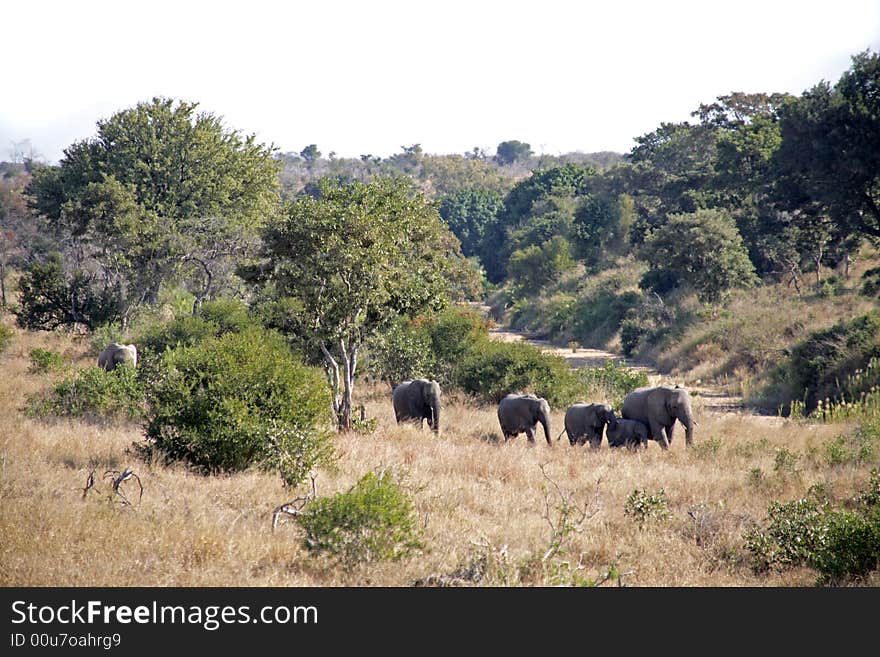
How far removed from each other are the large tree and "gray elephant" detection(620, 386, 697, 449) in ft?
52.2

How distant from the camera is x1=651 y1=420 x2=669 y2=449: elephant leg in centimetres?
1455

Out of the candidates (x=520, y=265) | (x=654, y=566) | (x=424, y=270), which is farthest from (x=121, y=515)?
(x=520, y=265)

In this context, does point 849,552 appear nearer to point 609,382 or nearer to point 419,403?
point 419,403

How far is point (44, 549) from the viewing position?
6.46m

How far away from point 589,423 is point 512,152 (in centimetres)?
12709

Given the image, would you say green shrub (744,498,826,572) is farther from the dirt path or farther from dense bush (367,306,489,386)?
dense bush (367,306,489,386)

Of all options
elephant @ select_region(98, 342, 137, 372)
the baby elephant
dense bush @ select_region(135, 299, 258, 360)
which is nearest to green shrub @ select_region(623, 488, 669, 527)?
the baby elephant

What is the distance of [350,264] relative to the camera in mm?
13203

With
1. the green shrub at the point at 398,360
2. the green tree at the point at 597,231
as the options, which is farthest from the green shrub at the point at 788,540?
the green tree at the point at 597,231

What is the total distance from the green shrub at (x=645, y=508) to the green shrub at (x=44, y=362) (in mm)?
15349

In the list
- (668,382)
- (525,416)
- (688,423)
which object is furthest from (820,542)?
(668,382)

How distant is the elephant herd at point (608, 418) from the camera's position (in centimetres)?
1459

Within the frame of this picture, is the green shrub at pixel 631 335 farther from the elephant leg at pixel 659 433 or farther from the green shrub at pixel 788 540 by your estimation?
the green shrub at pixel 788 540
